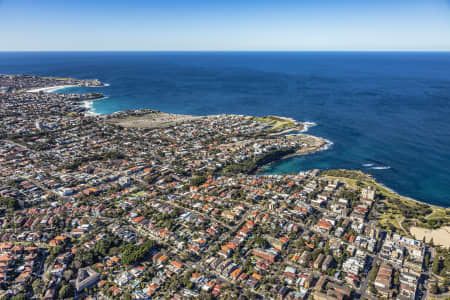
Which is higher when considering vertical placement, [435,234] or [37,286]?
[435,234]

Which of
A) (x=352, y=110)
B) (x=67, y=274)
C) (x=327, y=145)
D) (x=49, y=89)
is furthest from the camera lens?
(x=49, y=89)

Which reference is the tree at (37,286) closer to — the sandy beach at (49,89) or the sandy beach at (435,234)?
the sandy beach at (435,234)

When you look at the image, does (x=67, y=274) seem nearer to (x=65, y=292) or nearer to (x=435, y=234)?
(x=65, y=292)

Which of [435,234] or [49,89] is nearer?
[435,234]

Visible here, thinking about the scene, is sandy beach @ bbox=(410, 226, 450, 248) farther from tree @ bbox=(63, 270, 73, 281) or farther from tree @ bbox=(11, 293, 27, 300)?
tree @ bbox=(11, 293, 27, 300)

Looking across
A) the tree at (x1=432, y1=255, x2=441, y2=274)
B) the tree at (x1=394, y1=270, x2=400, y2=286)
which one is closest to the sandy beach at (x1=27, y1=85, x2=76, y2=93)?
the tree at (x1=394, y1=270, x2=400, y2=286)

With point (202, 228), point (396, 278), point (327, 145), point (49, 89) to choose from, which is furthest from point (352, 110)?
point (49, 89)

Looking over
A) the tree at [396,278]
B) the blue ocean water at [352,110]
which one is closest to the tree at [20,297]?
the tree at [396,278]
